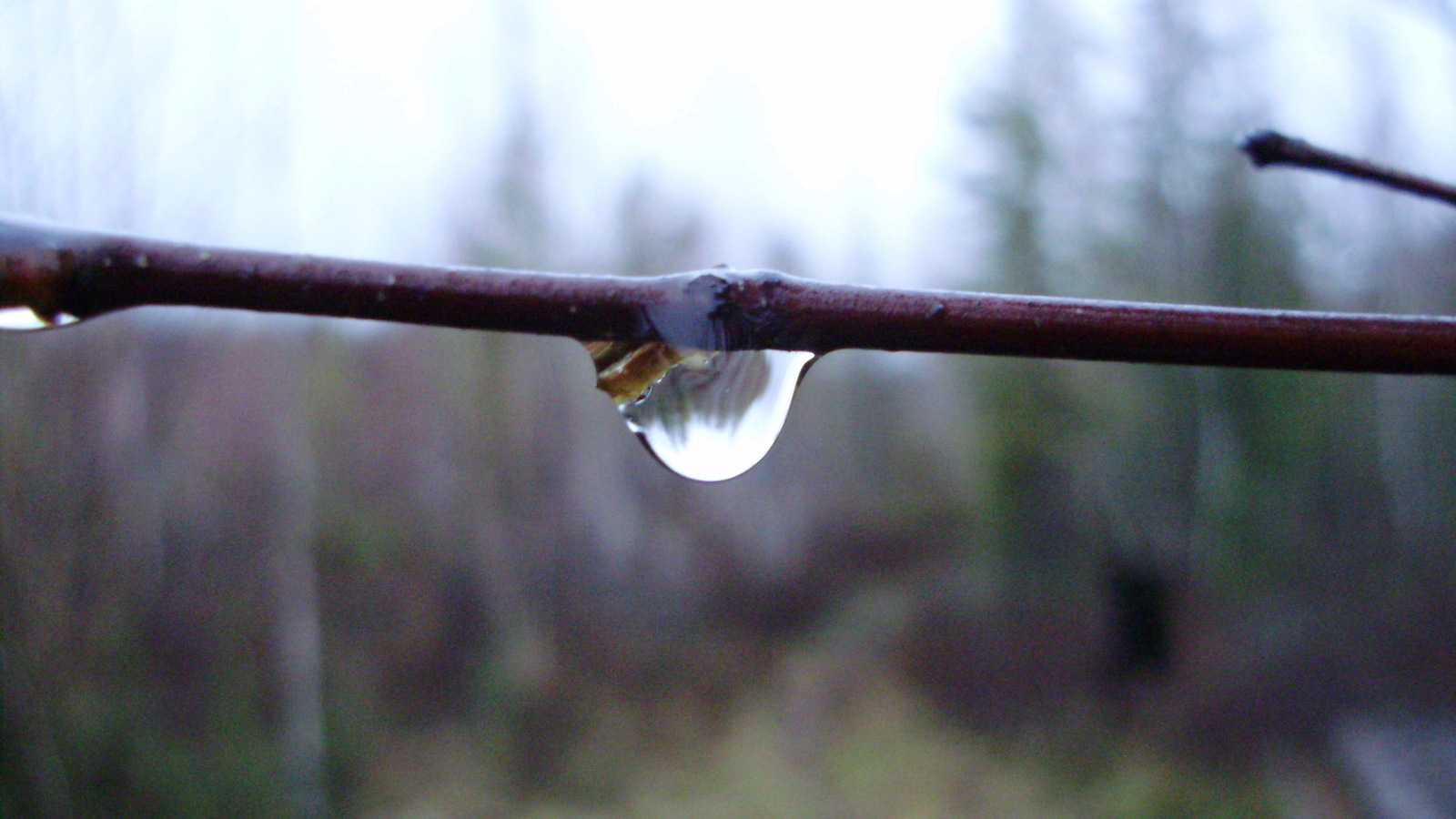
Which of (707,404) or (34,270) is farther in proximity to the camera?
(707,404)

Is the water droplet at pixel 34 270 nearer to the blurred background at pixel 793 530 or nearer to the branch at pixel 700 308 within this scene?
the branch at pixel 700 308

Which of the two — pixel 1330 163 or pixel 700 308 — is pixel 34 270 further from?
pixel 1330 163

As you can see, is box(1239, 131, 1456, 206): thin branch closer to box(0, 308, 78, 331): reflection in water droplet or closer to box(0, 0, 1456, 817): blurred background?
box(0, 308, 78, 331): reflection in water droplet

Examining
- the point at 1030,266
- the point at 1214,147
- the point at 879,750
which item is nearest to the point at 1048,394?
the point at 1030,266

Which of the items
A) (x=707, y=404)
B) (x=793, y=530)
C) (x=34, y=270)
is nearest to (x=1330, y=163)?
(x=707, y=404)

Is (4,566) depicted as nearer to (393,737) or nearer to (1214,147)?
(393,737)

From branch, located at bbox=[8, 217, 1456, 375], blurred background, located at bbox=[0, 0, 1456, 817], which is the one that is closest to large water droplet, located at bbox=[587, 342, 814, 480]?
branch, located at bbox=[8, 217, 1456, 375]

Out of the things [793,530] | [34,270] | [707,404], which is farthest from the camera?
[793,530]
